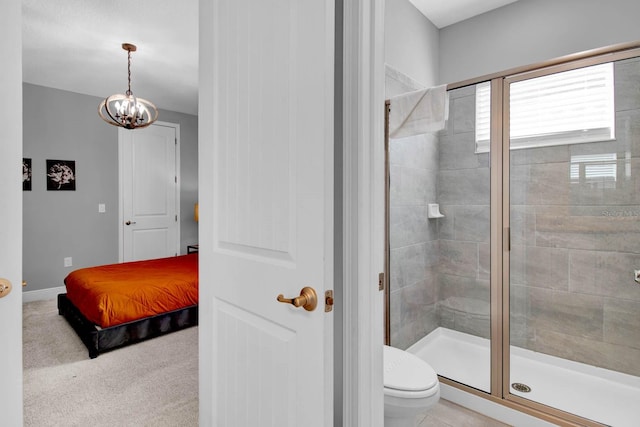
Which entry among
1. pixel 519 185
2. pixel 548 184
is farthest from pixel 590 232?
pixel 519 185

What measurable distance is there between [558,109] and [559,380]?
5.58 ft

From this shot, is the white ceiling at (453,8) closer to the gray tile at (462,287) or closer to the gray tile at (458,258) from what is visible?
the gray tile at (458,258)

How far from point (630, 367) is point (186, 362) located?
288 cm

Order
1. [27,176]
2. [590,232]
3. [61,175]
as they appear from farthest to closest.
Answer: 1. [61,175]
2. [27,176]
3. [590,232]

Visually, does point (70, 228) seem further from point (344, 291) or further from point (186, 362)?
point (344, 291)

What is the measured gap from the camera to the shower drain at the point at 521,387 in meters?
1.98

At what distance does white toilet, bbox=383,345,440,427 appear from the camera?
1426mm

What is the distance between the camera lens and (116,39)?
3.02 m

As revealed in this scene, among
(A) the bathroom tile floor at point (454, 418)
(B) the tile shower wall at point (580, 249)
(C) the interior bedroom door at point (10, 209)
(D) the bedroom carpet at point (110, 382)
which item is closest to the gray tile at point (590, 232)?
(B) the tile shower wall at point (580, 249)

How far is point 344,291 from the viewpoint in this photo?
107 cm

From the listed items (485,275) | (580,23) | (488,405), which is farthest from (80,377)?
(580,23)

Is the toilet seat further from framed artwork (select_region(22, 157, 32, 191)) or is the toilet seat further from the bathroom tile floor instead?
framed artwork (select_region(22, 157, 32, 191))

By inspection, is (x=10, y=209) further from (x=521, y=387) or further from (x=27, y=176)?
(x=27, y=176)

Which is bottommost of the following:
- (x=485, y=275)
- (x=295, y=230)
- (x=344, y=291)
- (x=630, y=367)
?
(x=630, y=367)
